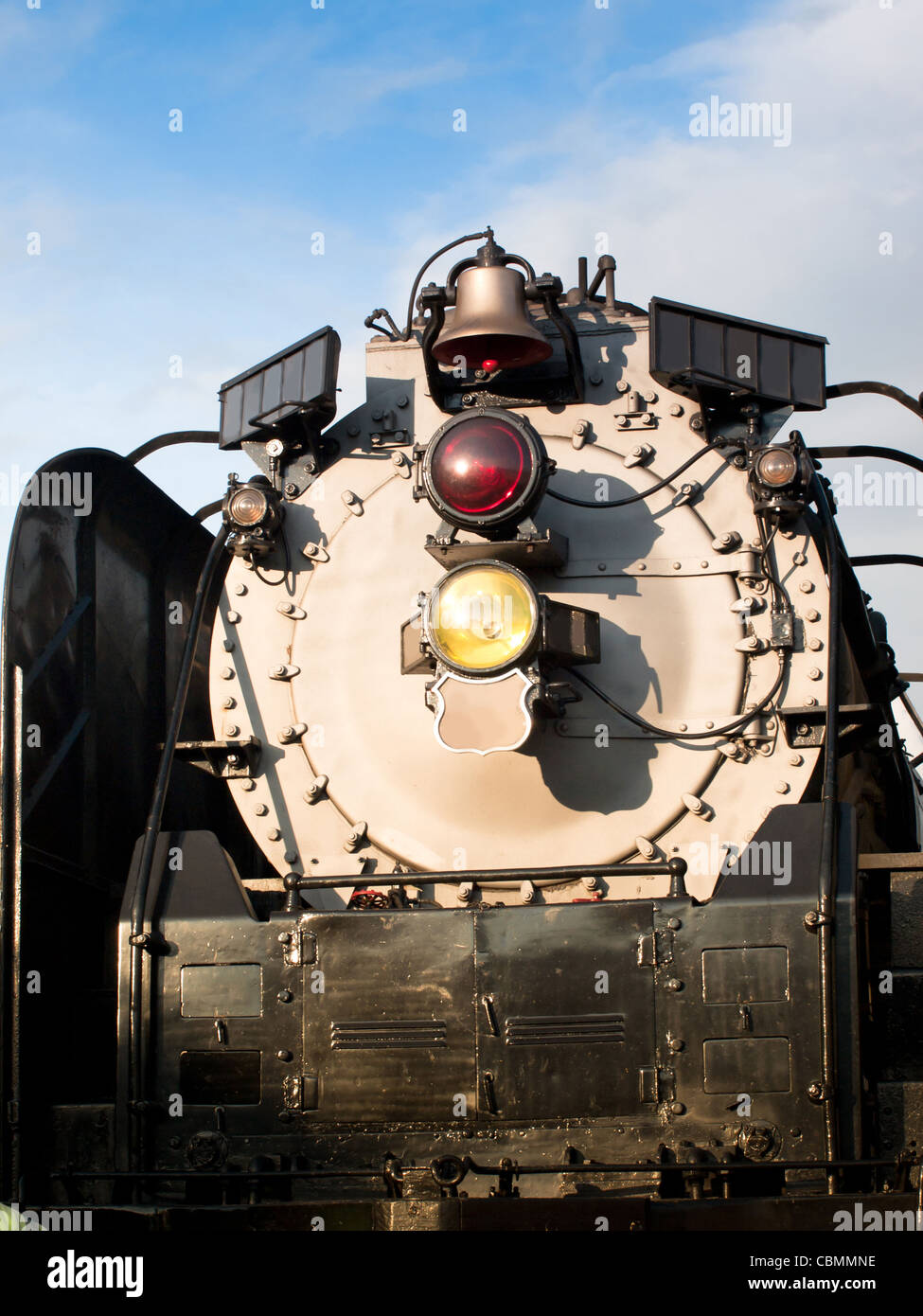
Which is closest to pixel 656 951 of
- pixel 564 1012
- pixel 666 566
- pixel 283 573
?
pixel 564 1012

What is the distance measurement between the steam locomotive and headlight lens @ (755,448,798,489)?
0.01 meters

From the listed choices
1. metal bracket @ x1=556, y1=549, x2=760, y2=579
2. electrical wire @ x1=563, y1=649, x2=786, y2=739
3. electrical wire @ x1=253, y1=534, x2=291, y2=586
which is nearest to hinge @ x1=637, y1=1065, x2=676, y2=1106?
electrical wire @ x1=563, y1=649, x2=786, y2=739

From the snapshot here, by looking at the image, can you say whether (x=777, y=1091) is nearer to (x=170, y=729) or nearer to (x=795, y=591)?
(x=795, y=591)

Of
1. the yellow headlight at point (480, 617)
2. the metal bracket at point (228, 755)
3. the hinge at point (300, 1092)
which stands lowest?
the hinge at point (300, 1092)

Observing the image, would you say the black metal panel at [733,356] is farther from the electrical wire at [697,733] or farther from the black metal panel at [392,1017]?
the black metal panel at [392,1017]

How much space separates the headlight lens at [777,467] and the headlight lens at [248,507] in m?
1.92

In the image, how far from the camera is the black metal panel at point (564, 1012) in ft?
15.5

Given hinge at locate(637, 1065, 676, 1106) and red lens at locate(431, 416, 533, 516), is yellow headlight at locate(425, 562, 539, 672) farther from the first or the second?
hinge at locate(637, 1065, 676, 1106)

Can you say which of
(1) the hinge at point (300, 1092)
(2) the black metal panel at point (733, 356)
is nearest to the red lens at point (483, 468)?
(2) the black metal panel at point (733, 356)

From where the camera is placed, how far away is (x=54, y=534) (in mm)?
6301

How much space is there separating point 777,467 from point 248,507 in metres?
2.05
